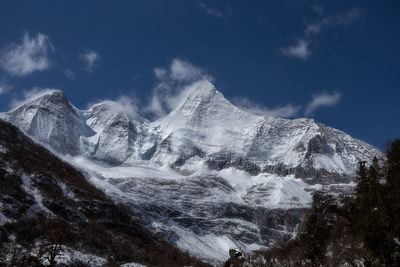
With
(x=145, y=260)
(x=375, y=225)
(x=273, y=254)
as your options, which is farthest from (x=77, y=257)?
(x=375, y=225)

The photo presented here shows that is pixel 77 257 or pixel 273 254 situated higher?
pixel 273 254

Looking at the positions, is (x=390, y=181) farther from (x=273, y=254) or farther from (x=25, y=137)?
(x=25, y=137)

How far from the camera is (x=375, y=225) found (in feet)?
149

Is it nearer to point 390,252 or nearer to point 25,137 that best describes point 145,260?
point 25,137

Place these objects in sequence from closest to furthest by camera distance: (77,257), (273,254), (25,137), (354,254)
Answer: (354,254) → (77,257) → (273,254) → (25,137)

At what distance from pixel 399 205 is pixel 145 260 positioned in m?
78.4

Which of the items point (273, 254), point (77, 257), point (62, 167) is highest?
point (62, 167)

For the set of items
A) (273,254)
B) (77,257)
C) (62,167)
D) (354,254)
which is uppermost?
→ (62,167)

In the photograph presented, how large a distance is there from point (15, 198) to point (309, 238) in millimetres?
59349

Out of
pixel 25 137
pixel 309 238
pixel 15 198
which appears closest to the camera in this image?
pixel 309 238

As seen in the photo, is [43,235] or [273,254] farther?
[273,254]

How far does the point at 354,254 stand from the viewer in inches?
2205

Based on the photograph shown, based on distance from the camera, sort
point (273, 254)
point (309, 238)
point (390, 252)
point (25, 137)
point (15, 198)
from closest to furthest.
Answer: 1. point (390, 252)
2. point (309, 238)
3. point (15, 198)
4. point (273, 254)
5. point (25, 137)

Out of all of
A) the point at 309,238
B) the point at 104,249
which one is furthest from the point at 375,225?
the point at 104,249
